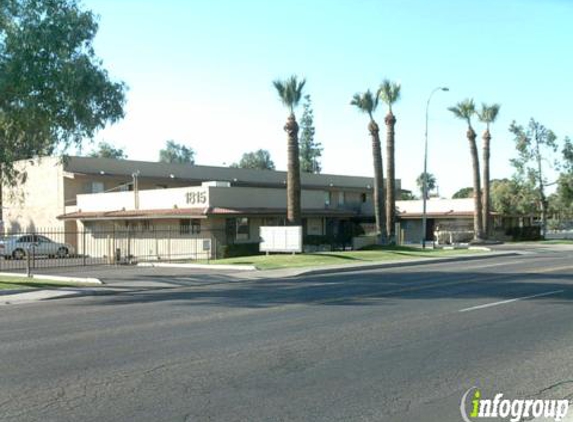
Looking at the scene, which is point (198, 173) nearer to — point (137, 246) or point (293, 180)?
point (137, 246)

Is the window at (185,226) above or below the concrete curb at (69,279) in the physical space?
above

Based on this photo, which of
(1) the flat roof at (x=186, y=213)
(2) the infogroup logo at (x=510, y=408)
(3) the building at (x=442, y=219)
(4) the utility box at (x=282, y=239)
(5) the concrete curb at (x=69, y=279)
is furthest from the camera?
(3) the building at (x=442, y=219)

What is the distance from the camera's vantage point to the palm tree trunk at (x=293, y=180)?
36875 mm

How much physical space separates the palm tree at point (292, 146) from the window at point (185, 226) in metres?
6.10

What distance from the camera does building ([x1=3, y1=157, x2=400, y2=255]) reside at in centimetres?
3866

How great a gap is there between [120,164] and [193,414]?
143 ft

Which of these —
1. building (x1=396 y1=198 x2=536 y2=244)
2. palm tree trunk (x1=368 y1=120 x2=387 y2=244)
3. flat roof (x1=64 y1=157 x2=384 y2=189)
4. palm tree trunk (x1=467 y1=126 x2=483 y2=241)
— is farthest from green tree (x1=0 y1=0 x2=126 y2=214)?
building (x1=396 y1=198 x2=536 y2=244)

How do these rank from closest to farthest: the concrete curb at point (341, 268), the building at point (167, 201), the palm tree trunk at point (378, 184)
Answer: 1. the concrete curb at point (341, 268)
2. the building at point (167, 201)
3. the palm tree trunk at point (378, 184)

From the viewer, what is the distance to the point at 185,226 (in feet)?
130

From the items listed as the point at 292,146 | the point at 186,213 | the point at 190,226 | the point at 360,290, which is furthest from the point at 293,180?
the point at 360,290

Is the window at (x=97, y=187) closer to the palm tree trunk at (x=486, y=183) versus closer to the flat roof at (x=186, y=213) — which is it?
the flat roof at (x=186, y=213)

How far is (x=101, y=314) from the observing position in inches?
556

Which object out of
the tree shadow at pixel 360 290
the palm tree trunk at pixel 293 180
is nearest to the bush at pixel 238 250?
the palm tree trunk at pixel 293 180

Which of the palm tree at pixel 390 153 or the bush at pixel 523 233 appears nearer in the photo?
the palm tree at pixel 390 153
